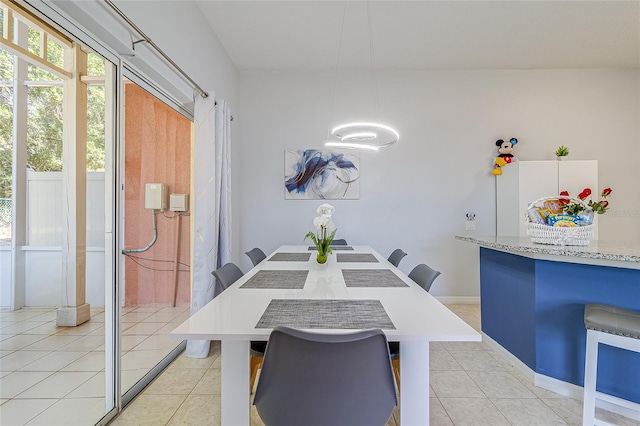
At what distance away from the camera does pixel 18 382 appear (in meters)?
1.42

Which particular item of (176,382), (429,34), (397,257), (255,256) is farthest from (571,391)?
(429,34)

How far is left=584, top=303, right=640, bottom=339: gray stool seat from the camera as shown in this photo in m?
1.46

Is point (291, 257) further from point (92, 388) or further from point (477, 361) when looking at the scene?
point (477, 361)

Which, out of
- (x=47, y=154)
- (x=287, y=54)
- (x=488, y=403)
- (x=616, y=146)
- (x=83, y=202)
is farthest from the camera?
(x=616, y=146)

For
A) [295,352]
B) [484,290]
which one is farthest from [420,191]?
[295,352]

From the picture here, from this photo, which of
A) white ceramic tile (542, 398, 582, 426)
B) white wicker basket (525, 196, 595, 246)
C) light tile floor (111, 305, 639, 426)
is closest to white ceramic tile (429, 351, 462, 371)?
light tile floor (111, 305, 639, 426)

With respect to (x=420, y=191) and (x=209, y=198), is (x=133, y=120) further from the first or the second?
(x=420, y=191)

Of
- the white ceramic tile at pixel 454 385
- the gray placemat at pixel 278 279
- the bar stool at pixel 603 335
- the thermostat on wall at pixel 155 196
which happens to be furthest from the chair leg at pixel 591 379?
the thermostat on wall at pixel 155 196

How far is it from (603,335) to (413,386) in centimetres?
110

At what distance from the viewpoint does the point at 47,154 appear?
Result: 57.2 inches

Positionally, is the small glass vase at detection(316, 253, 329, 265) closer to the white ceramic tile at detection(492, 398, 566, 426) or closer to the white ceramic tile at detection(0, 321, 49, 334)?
the white ceramic tile at detection(492, 398, 566, 426)

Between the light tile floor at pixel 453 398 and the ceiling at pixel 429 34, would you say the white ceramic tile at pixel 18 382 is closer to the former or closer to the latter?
the light tile floor at pixel 453 398

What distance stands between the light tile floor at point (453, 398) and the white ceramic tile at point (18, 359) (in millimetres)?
575

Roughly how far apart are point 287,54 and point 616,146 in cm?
422
